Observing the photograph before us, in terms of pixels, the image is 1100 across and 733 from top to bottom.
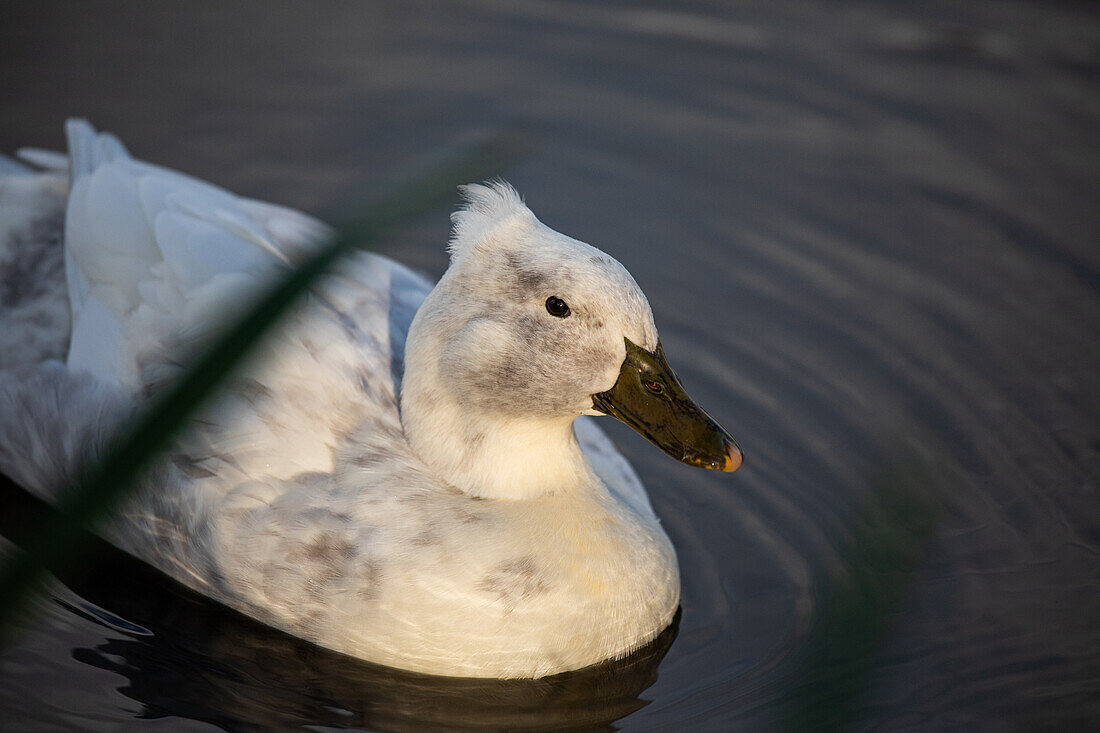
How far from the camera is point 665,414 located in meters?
3.97

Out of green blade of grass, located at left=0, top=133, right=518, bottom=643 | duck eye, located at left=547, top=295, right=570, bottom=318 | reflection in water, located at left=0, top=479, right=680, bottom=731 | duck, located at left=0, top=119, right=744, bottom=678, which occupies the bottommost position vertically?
reflection in water, located at left=0, top=479, right=680, bottom=731

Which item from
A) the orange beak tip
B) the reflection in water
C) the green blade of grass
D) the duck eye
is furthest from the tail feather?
the green blade of grass

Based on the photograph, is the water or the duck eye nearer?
the duck eye

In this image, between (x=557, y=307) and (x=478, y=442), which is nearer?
(x=557, y=307)

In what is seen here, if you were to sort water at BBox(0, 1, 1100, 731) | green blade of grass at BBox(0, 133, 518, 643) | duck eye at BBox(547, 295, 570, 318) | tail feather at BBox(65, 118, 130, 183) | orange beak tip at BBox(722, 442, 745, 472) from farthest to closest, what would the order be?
tail feather at BBox(65, 118, 130, 183) → water at BBox(0, 1, 1100, 731) → orange beak tip at BBox(722, 442, 745, 472) → duck eye at BBox(547, 295, 570, 318) → green blade of grass at BBox(0, 133, 518, 643)

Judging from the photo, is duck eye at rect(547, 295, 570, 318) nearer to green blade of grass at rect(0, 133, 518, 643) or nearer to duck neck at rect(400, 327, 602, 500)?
duck neck at rect(400, 327, 602, 500)

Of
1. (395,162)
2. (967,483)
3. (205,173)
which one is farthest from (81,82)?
(967,483)

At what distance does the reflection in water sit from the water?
1 cm

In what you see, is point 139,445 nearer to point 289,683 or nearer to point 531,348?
point 531,348

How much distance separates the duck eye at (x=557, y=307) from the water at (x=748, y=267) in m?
0.75

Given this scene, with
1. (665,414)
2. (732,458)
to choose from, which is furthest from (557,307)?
(732,458)

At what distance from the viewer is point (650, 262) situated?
646 cm

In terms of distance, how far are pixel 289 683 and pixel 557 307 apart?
1.58 meters

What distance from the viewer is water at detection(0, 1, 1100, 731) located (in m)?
4.23
